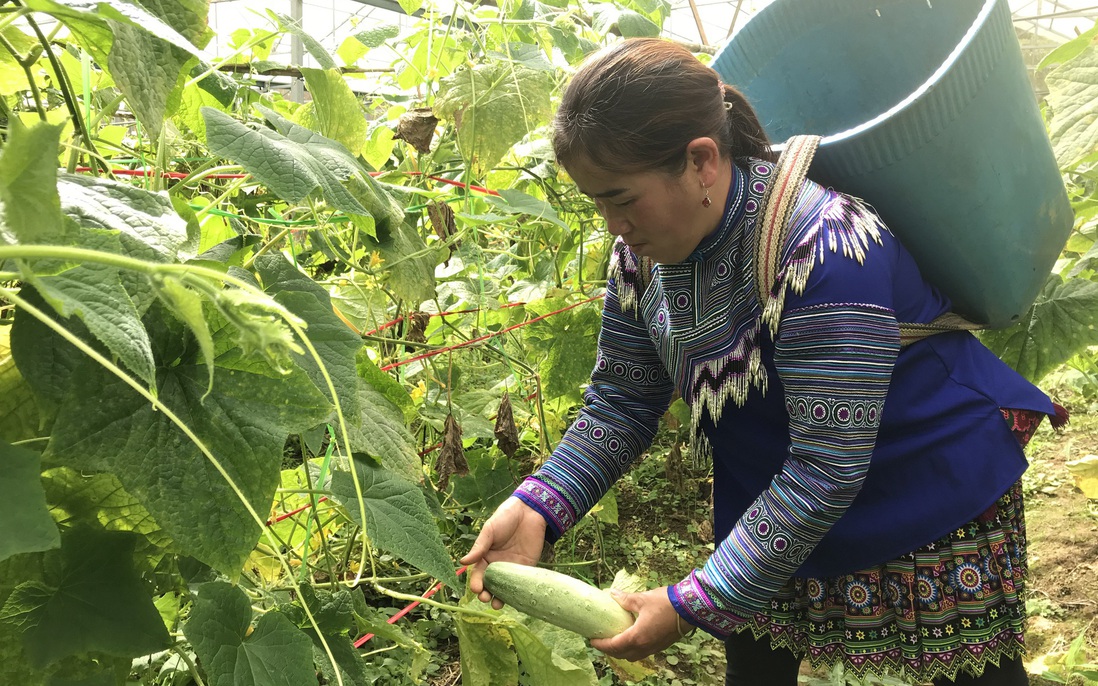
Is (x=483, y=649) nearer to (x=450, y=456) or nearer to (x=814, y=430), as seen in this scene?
(x=450, y=456)

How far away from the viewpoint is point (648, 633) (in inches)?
41.4

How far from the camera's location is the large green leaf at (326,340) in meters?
0.82

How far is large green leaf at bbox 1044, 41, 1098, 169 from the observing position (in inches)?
49.4

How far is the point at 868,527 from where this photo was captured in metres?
1.10

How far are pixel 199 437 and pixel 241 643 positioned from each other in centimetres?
24

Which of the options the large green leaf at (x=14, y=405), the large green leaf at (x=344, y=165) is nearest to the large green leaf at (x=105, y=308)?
the large green leaf at (x=14, y=405)

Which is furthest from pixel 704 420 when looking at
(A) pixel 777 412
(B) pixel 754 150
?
(B) pixel 754 150

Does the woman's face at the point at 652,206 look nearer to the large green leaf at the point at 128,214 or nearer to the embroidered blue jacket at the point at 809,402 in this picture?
the embroidered blue jacket at the point at 809,402

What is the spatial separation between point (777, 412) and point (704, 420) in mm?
109

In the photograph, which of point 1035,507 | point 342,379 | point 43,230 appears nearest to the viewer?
point 43,230

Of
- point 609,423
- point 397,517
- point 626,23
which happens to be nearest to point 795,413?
point 609,423

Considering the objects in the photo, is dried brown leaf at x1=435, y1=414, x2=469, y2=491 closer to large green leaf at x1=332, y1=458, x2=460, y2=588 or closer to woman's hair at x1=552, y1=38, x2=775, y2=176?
large green leaf at x1=332, y1=458, x2=460, y2=588

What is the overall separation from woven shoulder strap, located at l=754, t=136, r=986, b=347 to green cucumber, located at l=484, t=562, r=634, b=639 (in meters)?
0.39

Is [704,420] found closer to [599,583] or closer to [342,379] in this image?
[342,379]
